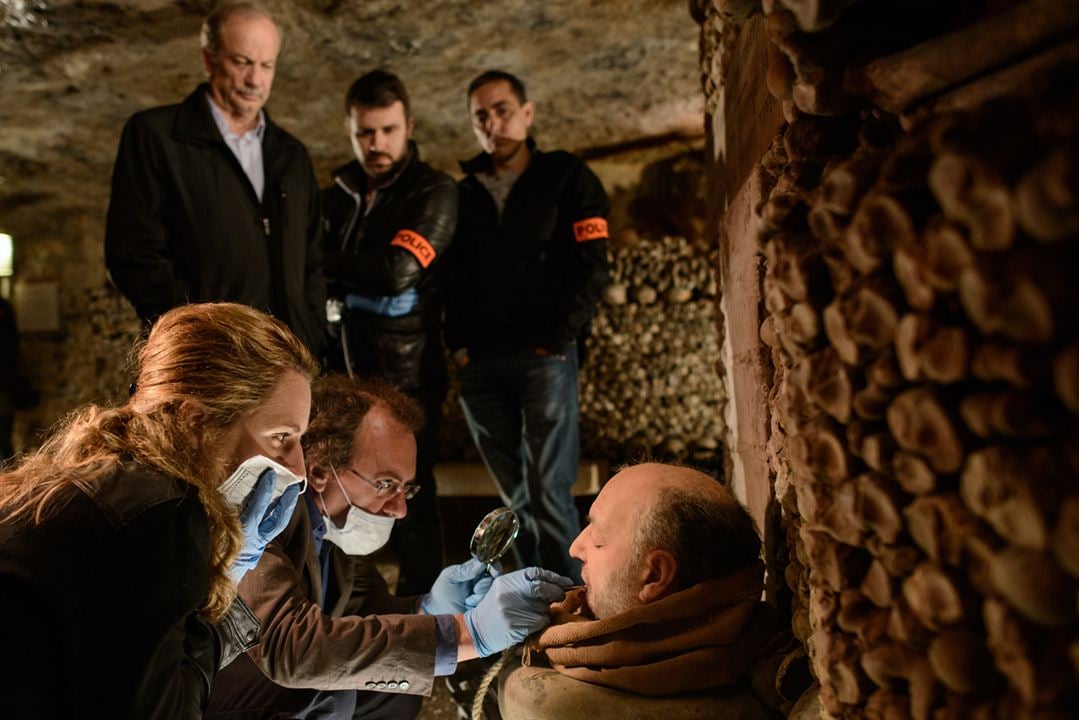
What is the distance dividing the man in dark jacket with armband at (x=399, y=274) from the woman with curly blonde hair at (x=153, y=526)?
3.80 feet

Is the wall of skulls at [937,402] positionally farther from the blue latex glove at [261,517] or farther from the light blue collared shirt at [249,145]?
the light blue collared shirt at [249,145]

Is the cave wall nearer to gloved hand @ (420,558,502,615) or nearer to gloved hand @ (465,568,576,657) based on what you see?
gloved hand @ (465,568,576,657)

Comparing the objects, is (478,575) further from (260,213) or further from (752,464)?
(260,213)

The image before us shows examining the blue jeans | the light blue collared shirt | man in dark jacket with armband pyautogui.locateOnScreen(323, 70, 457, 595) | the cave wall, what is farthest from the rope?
the light blue collared shirt

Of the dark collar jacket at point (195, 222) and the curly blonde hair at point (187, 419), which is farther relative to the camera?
the dark collar jacket at point (195, 222)

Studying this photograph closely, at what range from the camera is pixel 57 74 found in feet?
12.5

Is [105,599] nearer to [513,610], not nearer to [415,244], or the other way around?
[513,610]

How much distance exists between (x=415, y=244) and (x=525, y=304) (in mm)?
Answer: 468

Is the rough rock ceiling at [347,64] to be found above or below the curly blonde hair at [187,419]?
above

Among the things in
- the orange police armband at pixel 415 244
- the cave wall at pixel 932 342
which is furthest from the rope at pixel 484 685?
the orange police armband at pixel 415 244

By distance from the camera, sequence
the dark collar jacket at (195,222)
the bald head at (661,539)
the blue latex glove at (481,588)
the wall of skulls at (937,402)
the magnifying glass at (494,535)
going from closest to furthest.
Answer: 1. the wall of skulls at (937,402)
2. the bald head at (661,539)
3. the magnifying glass at (494,535)
4. the blue latex glove at (481,588)
5. the dark collar jacket at (195,222)

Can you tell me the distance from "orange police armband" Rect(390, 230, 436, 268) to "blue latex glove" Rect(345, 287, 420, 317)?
0.11 meters

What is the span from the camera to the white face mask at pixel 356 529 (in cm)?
194

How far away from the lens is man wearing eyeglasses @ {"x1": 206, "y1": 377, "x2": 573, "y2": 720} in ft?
5.35
